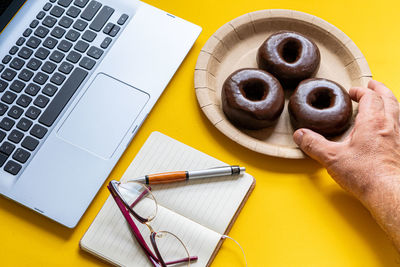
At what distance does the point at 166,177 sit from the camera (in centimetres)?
103

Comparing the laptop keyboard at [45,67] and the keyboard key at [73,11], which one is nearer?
the laptop keyboard at [45,67]

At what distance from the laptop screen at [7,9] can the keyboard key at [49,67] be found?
0.16 metres

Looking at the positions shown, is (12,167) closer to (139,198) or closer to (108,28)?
(139,198)

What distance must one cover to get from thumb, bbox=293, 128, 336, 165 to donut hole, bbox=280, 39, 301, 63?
0.70ft

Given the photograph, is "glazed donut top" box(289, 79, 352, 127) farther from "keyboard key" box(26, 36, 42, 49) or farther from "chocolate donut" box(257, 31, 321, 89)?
"keyboard key" box(26, 36, 42, 49)

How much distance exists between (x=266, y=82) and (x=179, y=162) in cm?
29

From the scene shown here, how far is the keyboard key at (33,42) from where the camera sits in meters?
1.13

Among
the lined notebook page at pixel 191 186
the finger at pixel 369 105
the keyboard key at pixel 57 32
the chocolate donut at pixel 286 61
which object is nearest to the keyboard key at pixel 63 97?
the keyboard key at pixel 57 32

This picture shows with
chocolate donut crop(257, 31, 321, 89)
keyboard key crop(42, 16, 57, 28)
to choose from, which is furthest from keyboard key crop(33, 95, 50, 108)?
chocolate donut crop(257, 31, 321, 89)

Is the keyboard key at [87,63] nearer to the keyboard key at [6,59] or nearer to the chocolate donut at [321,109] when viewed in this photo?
the keyboard key at [6,59]

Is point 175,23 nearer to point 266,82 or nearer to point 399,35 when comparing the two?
point 266,82

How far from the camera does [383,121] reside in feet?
3.39

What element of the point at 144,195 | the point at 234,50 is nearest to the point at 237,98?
the point at 234,50

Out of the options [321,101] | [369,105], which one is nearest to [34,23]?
[321,101]
